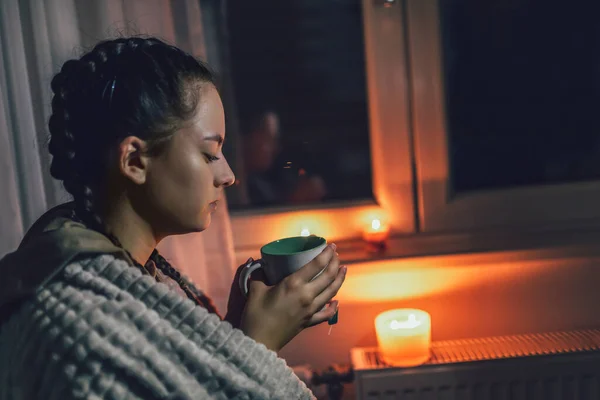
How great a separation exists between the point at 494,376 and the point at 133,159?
933 millimetres

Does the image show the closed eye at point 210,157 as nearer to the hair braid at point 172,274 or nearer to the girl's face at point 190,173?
the girl's face at point 190,173

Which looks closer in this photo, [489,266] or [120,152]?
[120,152]

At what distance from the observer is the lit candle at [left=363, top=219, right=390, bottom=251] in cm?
141

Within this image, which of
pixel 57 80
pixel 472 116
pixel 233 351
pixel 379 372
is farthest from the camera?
pixel 472 116

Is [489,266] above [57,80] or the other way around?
the other way around

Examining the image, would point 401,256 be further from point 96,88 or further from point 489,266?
point 96,88

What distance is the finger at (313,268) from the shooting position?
0.69 meters

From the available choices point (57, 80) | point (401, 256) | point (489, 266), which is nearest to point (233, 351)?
point (57, 80)

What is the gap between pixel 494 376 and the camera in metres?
1.27

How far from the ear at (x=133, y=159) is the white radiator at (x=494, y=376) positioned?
2.44 ft

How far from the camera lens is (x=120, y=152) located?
69 cm

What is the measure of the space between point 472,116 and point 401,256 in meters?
0.40

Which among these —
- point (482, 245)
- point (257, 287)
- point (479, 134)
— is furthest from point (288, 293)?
point (479, 134)

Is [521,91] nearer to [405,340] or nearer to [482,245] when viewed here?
[482,245]
